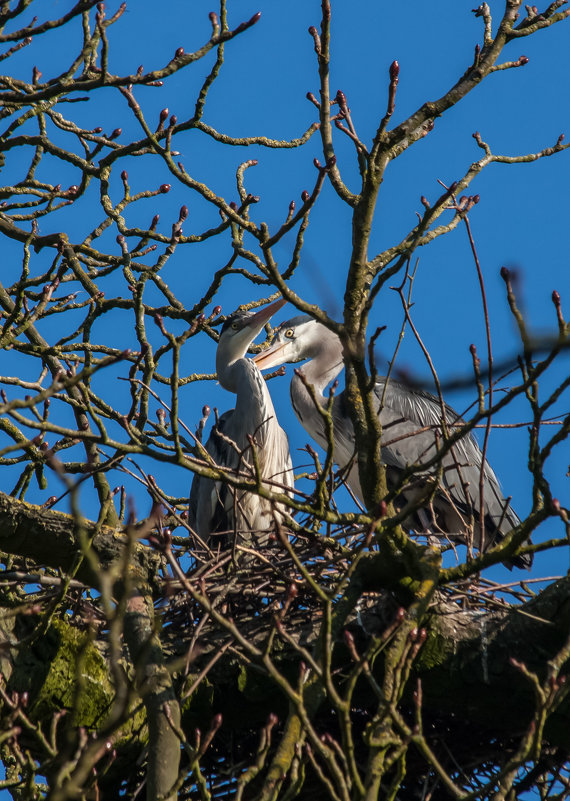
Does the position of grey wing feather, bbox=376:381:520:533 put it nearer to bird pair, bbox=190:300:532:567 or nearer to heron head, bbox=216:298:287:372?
bird pair, bbox=190:300:532:567

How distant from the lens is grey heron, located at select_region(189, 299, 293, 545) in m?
5.50

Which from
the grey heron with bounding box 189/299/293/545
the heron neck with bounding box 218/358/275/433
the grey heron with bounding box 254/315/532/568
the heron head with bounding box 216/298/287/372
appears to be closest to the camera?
the grey heron with bounding box 189/299/293/545

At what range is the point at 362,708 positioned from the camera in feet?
11.3

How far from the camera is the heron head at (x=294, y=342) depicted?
6.66 meters

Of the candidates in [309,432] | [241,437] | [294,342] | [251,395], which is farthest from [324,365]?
[241,437]

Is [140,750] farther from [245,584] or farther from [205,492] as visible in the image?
[205,492]

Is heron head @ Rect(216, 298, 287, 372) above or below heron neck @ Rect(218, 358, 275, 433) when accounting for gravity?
above

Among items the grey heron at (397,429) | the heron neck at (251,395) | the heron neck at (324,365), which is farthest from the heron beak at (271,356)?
the heron neck at (251,395)

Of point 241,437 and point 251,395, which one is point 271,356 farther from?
point 241,437

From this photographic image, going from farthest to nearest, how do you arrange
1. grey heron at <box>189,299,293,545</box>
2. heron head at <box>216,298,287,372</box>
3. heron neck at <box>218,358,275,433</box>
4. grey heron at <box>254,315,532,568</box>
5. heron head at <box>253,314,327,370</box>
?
heron head at <box>253,314,327,370</box> → heron head at <box>216,298,287,372</box> → heron neck at <box>218,358,275,433</box> → grey heron at <box>254,315,532,568</box> → grey heron at <box>189,299,293,545</box>

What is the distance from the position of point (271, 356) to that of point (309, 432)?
0.70 m

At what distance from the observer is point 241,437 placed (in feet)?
19.0

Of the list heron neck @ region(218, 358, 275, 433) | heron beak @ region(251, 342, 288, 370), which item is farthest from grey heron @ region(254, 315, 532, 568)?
heron neck @ region(218, 358, 275, 433)

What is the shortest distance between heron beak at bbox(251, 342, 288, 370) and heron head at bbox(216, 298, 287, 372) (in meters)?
0.29
